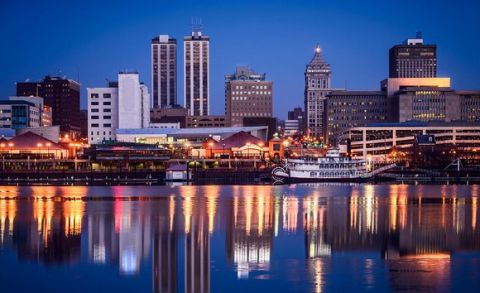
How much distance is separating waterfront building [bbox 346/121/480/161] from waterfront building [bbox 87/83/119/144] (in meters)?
46.5

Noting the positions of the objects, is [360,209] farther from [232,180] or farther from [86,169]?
[86,169]

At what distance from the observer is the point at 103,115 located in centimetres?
16200

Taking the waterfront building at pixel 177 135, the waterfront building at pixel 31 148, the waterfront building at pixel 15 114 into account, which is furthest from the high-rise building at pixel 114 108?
the waterfront building at pixel 31 148

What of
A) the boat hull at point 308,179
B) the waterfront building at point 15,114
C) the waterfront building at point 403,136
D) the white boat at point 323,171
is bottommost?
the boat hull at point 308,179

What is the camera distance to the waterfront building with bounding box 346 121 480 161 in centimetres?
16612

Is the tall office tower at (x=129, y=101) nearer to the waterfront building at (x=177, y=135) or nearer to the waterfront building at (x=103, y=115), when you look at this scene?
the waterfront building at (x=103, y=115)

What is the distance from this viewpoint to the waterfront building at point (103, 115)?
159750mm

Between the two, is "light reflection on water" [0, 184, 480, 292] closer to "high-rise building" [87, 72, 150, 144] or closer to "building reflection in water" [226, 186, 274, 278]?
"building reflection in water" [226, 186, 274, 278]

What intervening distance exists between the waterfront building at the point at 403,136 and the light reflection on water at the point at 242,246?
106 metres

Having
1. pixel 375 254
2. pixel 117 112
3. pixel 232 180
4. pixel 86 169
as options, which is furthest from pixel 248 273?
pixel 117 112

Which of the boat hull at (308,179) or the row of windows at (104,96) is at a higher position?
the row of windows at (104,96)

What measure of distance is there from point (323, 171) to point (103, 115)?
218ft

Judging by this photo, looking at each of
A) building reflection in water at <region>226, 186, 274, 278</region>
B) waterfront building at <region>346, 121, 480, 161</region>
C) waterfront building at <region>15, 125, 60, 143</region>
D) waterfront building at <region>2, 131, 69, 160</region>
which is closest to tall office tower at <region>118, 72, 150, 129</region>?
waterfront building at <region>15, 125, 60, 143</region>

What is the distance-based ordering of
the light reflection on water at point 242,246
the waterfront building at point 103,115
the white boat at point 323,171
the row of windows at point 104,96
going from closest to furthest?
the light reflection on water at point 242,246 < the white boat at point 323,171 < the row of windows at point 104,96 < the waterfront building at point 103,115
